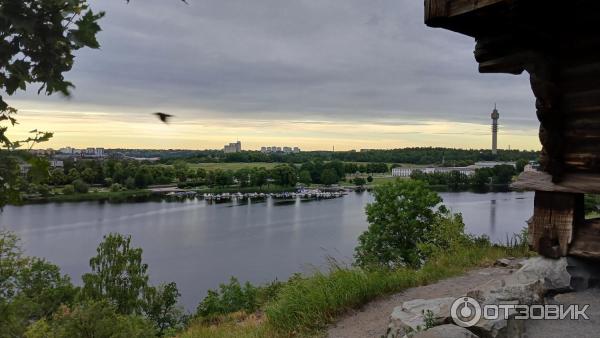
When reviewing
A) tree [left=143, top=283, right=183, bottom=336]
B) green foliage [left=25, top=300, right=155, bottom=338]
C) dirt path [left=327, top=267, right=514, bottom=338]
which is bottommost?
tree [left=143, top=283, right=183, bottom=336]

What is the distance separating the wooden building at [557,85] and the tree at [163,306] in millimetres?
21496

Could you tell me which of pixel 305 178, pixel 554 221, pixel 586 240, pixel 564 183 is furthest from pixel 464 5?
pixel 305 178

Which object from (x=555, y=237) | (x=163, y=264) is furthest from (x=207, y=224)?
(x=555, y=237)

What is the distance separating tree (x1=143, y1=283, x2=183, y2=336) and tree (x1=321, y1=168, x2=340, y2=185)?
69.8 meters

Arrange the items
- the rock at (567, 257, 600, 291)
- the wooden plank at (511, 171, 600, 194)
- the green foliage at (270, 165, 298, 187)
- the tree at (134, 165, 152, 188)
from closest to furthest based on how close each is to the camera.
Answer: the wooden plank at (511, 171, 600, 194) → the rock at (567, 257, 600, 291) → the tree at (134, 165, 152, 188) → the green foliage at (270, 165, 298, 187)

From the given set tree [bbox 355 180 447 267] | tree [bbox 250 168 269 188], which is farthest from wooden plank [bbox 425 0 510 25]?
tree [bbox 250 168 269 188]

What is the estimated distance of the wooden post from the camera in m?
4.15

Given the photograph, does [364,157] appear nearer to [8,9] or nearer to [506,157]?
[506,157]

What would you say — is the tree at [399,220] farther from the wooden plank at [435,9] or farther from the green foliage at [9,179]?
the green foliage at [9,179]

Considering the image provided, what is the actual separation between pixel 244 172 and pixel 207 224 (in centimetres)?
4738

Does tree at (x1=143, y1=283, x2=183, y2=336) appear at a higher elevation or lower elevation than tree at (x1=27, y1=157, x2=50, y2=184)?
lower

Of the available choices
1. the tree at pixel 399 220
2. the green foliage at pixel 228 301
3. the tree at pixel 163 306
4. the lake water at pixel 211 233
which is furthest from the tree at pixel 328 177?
the tree at pixel 399 220

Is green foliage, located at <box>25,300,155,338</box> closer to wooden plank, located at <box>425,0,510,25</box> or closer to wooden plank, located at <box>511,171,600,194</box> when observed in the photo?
wooden plank, located at <box>511,171,600,194</box>

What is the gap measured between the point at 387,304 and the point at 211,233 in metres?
35.8
